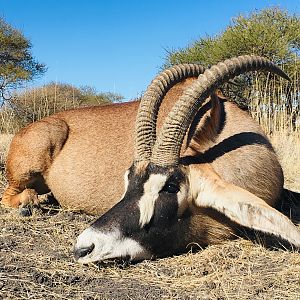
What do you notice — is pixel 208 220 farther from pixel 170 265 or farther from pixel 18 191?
pixel 18 191

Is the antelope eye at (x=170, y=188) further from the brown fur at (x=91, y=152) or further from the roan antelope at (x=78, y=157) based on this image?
the roan antelope at (x=78, y=157)

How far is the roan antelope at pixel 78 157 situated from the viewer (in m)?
5.37

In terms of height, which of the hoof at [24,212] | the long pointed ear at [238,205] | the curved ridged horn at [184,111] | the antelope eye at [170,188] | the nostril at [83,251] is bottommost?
the nostril at [83,251]

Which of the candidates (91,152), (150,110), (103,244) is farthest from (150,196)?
(91,152)

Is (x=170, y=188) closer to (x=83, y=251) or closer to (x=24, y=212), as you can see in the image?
(x=83, y=251)

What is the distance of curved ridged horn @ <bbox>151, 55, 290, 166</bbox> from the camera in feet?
12.4

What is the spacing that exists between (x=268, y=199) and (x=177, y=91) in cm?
149

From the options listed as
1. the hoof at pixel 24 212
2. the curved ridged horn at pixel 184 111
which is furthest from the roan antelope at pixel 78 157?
the curved ridged horn at pixel 184 111

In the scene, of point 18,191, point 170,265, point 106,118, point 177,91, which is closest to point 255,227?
point 170,265

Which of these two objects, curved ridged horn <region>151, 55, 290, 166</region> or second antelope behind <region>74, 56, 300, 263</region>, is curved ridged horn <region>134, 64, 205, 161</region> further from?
curved ridged horn <region>151, 55, 290, 166</region>

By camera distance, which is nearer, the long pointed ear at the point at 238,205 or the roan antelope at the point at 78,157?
the long pointed ear at the point at 238,205

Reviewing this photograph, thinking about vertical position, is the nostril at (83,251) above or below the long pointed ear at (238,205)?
below

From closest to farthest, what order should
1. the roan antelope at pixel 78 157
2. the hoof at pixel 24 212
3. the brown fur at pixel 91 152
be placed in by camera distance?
1. the brown fur at pixel 91 152
2. the hoof at pixel 24 212
3. the roan antelope at pixel 78 157

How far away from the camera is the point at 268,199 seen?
14.2 ft
